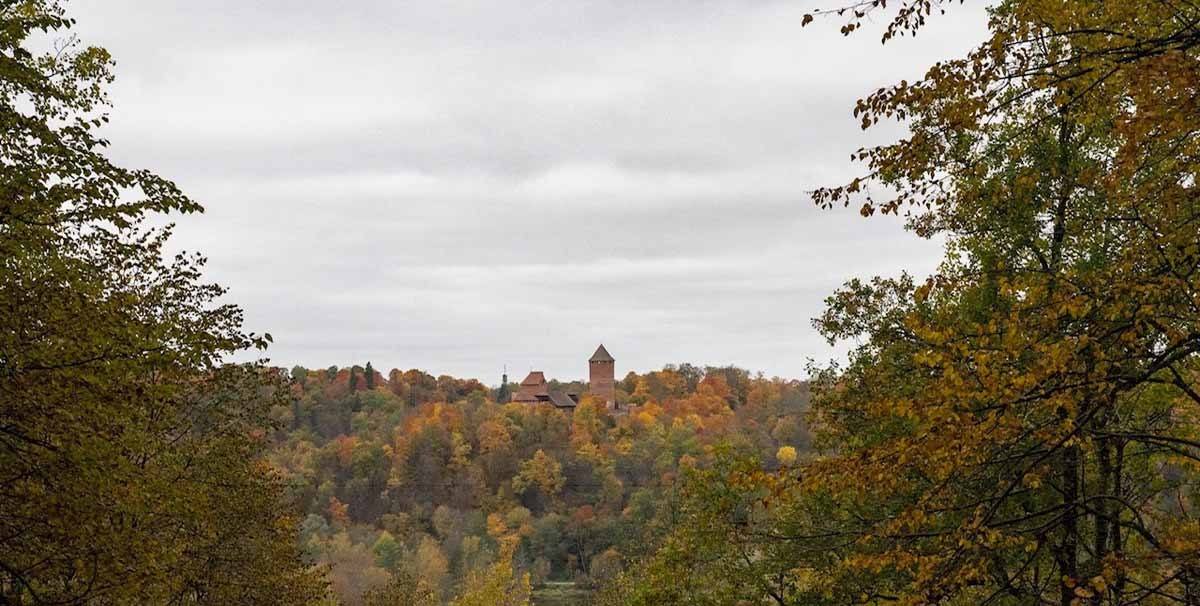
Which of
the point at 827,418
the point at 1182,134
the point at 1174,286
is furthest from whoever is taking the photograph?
the point at 827,418

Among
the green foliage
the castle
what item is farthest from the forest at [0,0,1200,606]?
the castle

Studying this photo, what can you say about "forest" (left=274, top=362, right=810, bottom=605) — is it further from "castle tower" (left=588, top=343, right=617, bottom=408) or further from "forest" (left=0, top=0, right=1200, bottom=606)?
"forest" (left=0, top=0, right=1200, bottom=606)

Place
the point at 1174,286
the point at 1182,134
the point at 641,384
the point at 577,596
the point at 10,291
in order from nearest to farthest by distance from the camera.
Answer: the point at 1174,286 < the point at 1182,134 < the point at 10,291 < the point at 577,596 < the point at 641,384

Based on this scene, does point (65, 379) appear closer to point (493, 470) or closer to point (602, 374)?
point (493, 470)

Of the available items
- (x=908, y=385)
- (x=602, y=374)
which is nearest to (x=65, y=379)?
(x=908, y=385)

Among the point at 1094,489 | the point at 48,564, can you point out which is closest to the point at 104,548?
the point at 48,564

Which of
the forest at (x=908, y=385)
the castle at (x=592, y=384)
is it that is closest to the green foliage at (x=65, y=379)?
the forest at (x=908, y=385)

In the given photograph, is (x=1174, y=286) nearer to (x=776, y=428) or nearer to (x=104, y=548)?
(x=104, y=548)

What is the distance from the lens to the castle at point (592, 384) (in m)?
154

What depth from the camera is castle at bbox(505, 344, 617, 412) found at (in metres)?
154

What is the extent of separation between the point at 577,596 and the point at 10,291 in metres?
71.1

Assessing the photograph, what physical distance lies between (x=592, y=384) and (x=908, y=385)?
14745 cm

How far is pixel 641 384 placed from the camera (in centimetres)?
15638

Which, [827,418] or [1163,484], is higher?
[827,418]
